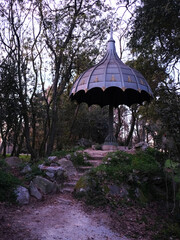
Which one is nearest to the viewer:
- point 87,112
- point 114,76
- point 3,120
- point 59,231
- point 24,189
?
point 59,231

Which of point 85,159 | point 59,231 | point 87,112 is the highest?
point 87,112

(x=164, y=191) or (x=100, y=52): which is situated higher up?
(x=100, y=52)

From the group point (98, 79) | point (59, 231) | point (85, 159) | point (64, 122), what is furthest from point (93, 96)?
point (59, 231)

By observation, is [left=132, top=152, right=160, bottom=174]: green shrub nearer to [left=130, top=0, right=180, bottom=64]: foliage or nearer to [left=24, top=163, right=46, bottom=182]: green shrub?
[left=24, top=163, right=46, bottom=182]: green shrub

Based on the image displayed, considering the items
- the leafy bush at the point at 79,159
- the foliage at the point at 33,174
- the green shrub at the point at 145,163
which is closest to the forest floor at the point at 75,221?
the foliage at the point at 33,174

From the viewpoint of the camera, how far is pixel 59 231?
13.3 feet

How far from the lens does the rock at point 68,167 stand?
300 inches

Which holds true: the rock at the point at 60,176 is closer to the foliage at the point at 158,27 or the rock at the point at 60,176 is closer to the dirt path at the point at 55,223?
the dirt path at the point at 55,223

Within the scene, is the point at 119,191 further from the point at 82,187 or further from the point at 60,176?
the point at 60,176

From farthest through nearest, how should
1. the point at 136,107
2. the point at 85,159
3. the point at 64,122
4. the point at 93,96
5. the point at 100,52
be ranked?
the point at 64,122
the point at 136,107
the point at 100,52
the point at 93,96
the point at 85,159

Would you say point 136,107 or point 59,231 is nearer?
point 59,231

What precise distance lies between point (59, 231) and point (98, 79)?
6.60m

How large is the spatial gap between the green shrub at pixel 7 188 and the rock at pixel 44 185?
74 cm

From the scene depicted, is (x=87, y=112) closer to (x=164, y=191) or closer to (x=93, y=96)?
(x=93, y=96)
